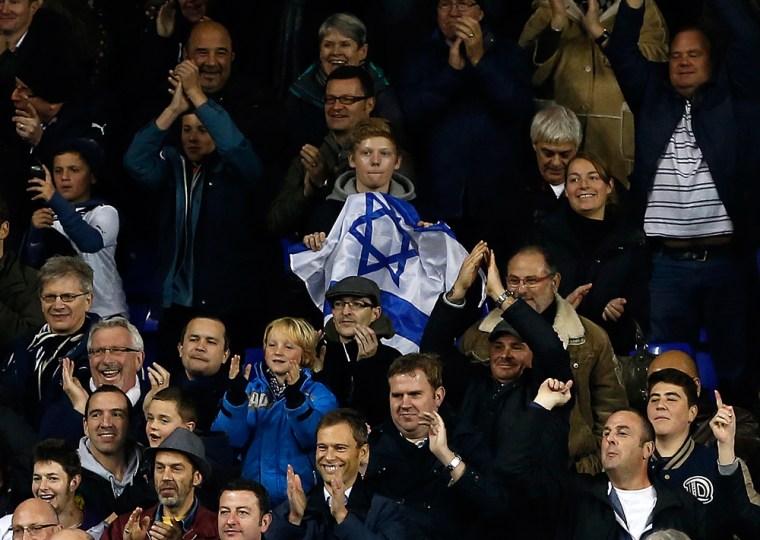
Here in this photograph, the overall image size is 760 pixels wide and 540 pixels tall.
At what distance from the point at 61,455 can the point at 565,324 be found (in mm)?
2620

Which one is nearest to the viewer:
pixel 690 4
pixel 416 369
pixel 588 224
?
pixel 416 369

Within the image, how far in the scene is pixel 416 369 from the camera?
11.4 meters

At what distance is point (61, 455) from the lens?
11.7 m

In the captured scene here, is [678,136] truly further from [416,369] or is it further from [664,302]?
[416,369]

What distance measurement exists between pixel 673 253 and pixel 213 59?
2.90m

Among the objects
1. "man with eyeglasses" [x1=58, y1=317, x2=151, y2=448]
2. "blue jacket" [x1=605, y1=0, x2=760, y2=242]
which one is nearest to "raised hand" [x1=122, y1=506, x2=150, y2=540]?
"man with eyeglasses" [x1=58, y1=317, x2=151, y2=448]

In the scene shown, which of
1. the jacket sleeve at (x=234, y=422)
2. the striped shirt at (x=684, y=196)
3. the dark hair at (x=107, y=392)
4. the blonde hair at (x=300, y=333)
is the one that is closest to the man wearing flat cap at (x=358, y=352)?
the blonde hair at (x=300, y=333)

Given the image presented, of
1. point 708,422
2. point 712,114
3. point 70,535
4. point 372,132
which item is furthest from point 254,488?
point 712,114

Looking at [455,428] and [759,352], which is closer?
[455,428]

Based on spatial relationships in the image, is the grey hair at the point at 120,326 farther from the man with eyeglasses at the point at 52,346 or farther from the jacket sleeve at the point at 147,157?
the jacket sleeve at the point at 147,157

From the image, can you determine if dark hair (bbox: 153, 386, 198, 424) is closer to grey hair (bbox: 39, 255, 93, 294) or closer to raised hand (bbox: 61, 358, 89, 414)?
raised hand (bbox: 61, 358, 89, 414)

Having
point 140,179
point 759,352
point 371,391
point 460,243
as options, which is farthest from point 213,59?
point 759,352

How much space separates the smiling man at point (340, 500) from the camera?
36.0 ft

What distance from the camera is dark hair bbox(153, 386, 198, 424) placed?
1185 centimetres
